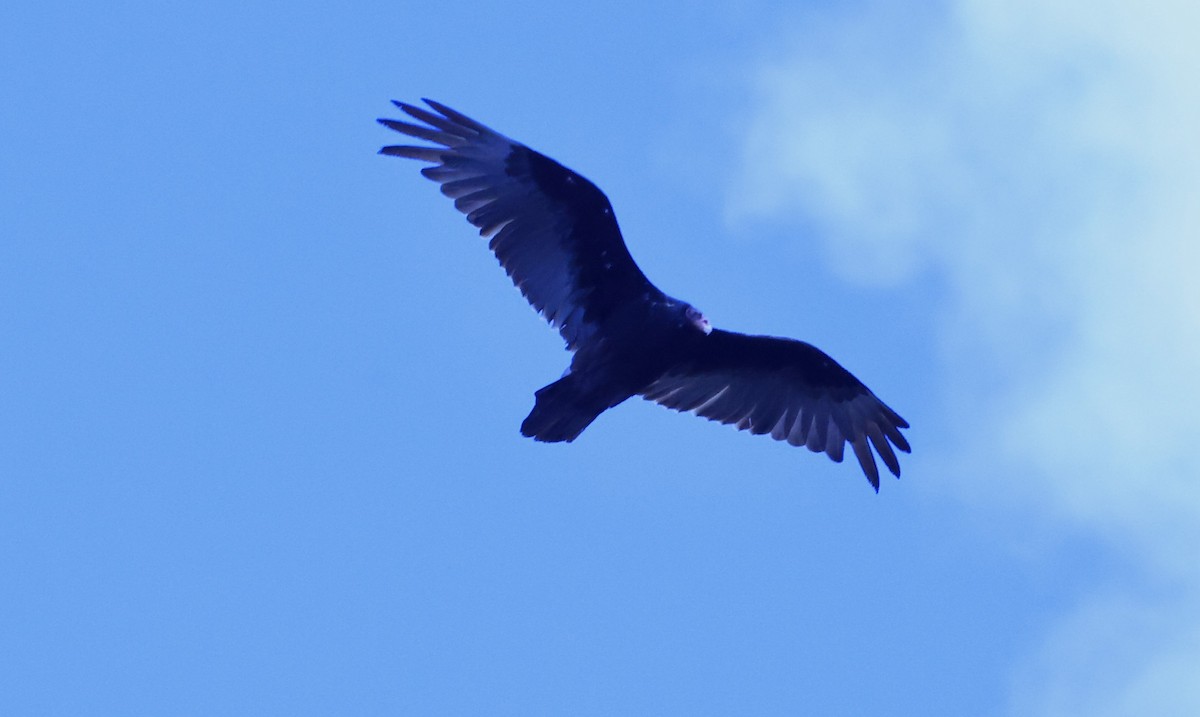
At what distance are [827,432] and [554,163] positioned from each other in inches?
116

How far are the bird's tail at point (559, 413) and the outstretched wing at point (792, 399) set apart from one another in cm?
122

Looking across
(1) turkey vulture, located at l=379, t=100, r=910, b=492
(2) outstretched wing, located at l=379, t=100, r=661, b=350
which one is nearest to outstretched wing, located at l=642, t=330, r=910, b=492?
(1) turkey vulture, located at l=379, t=100, r=910, b=492

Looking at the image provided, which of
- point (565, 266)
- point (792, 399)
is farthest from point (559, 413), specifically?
point (792, 399)

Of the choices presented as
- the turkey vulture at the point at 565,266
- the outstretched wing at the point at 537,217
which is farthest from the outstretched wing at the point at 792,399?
the outstretched wing at the point at 537,217

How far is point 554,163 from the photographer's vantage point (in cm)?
1338

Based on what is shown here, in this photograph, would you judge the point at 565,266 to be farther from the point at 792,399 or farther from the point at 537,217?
the point at 792,399

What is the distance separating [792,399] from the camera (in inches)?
578

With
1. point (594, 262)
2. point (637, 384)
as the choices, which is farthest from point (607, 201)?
point (637, 384)

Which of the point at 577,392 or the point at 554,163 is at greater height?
the point at 554,163

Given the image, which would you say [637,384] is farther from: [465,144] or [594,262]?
[465,144]

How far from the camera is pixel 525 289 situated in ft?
44.6

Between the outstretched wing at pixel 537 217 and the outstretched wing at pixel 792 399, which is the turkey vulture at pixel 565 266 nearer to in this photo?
the outstretched wing at pixel 537 217

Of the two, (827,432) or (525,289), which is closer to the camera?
(525,289)

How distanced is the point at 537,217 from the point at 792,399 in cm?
245
